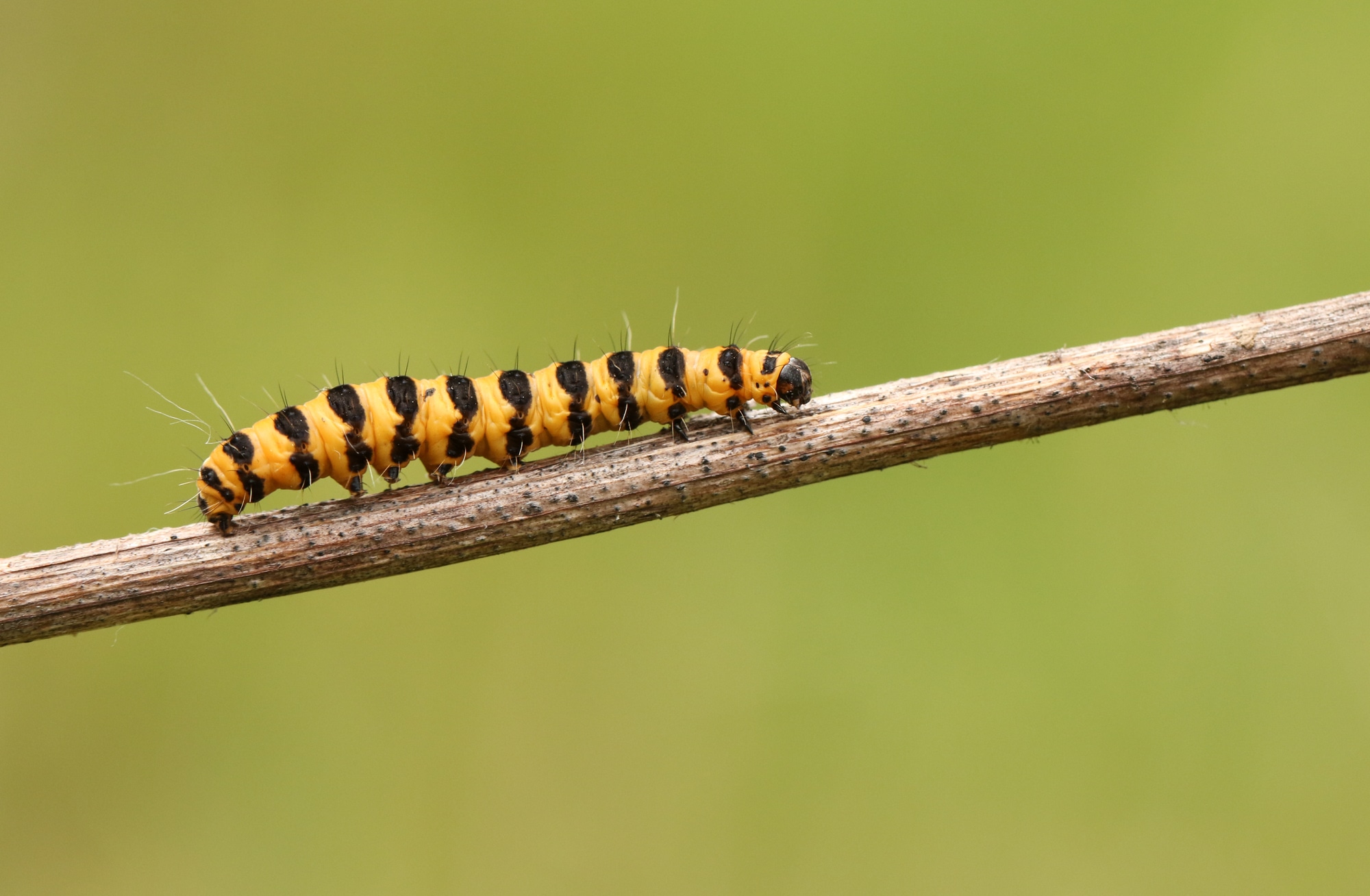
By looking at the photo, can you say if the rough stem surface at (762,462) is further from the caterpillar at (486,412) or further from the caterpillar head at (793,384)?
the caterpillar head at (793,384)

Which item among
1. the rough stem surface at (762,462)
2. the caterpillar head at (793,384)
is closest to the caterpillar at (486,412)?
the caterpillar head at (793,384)

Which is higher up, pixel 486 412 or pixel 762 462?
pixel 486 412

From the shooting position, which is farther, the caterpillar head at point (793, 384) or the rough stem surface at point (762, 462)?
the caterpillar head at point (793, 384)

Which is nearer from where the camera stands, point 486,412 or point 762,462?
point 762,462

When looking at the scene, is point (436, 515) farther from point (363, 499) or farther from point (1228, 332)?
point (1228, 332)

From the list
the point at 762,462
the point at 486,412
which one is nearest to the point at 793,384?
the point at 762,462

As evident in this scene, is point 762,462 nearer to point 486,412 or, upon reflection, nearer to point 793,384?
point 793,384

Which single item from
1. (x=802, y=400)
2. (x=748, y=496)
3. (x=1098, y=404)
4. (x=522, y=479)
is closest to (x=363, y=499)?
(x=522, y=479)

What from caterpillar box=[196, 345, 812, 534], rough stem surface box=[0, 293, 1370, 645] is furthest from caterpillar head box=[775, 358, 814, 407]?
rough stem surface box=[0, 293, 1370, 645]
